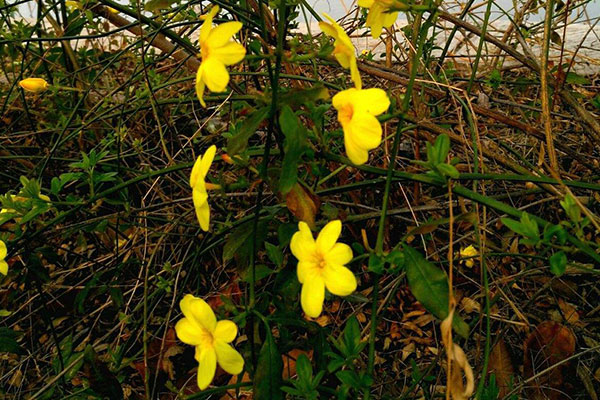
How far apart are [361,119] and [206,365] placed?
46 centimetres

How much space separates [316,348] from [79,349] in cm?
91

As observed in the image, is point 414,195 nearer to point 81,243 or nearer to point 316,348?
point 316,348

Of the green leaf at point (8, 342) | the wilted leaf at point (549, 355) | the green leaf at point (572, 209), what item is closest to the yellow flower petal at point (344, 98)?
the green leaf at point (572, 209)

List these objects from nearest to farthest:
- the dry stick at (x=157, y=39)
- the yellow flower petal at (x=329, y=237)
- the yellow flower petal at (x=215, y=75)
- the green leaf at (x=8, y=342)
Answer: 1. the yellow flower petal at (x=215, y=75)
2. the yellow flower petal at (x=329, y=237)
3. the green leaf at (x=8, y=342)
4. the dry stick at (x=157, y=39)

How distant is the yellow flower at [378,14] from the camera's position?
829 millimetres

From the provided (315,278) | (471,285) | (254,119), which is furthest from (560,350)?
(254,119)

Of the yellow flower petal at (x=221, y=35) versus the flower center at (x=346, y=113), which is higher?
the yellow flower petal at (x=221, y=35)

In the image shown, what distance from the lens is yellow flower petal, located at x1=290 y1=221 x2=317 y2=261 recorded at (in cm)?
81

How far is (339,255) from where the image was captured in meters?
0.82

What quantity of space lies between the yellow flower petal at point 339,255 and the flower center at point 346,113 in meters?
0.18

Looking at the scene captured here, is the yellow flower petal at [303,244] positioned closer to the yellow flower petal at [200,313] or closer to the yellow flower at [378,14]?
the yellow flower petal at [200,313]

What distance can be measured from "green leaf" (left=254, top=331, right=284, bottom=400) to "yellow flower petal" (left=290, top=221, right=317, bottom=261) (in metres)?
0.19

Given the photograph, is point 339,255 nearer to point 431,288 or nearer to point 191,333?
point 431,288

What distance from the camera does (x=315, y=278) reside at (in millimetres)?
809
